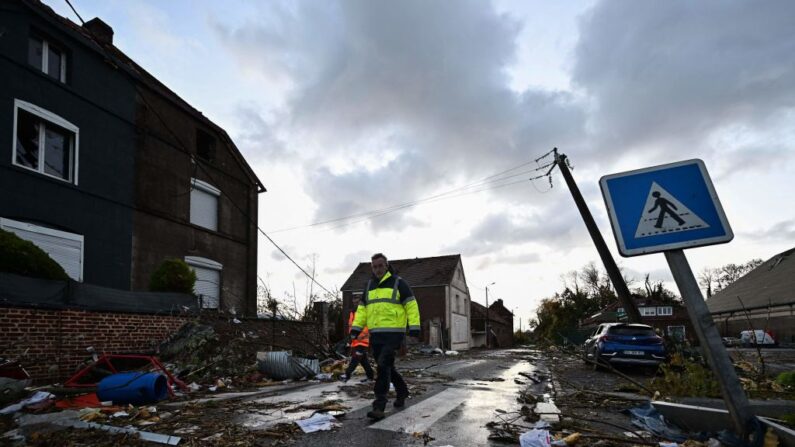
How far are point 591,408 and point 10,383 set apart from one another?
297 inches

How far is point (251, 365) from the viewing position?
37.8ft

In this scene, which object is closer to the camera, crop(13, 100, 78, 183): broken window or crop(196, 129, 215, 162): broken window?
crop(13, 100, 78, 183): broken window

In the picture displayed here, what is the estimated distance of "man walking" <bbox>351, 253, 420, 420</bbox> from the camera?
243 inches

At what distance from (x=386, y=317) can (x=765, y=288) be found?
131ft

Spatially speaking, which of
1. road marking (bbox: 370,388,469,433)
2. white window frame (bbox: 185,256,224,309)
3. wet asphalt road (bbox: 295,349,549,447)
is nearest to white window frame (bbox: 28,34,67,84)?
white window frame (bbox: 185,256,224,309)

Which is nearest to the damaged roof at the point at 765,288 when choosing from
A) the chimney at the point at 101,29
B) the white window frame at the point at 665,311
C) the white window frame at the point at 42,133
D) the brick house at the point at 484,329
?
the white window frame at the point at 665,311

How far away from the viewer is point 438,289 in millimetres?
42281

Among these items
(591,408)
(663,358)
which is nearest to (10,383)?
(591,408)

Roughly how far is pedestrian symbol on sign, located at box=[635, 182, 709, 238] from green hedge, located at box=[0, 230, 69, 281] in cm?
1047

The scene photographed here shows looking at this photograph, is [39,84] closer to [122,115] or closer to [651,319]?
[122,115]

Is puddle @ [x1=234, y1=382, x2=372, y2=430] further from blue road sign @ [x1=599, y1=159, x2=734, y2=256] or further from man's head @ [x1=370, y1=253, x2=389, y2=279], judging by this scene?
blue road sign @ [x1=599, y1=159, x2=734, y2=256]

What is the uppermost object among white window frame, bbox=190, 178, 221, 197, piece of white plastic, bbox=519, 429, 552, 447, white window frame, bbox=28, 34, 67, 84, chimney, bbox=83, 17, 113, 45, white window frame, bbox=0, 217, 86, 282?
chimney, bbox=83, 17, 113, 45

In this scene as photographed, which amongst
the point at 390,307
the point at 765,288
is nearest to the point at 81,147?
the point at 390,307

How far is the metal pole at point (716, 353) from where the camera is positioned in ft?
11.7
